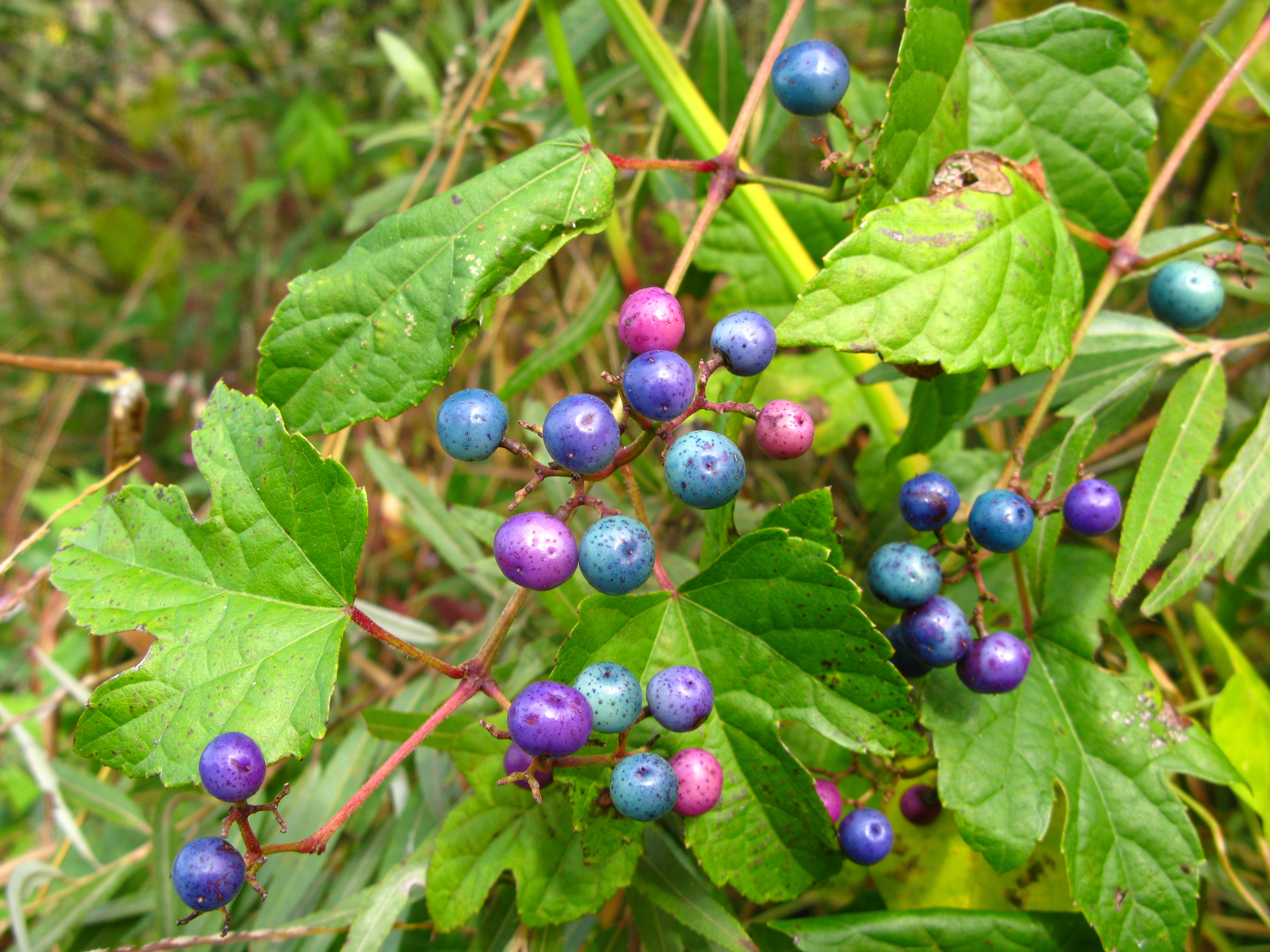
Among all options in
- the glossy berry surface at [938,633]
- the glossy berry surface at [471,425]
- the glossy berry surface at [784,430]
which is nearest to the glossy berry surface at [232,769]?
the glossy berry surface at [471,425]

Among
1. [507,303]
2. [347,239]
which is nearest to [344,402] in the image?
[507,303]

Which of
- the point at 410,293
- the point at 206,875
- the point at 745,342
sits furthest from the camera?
the point at 410,293

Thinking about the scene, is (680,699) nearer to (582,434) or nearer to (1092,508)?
(582,434)

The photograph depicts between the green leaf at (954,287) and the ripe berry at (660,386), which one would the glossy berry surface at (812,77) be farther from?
the ripe berry at (660,386)

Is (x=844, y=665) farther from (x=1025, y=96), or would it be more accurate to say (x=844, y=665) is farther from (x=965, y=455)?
(x=1025, y=96)

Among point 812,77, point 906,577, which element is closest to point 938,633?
point 906,577

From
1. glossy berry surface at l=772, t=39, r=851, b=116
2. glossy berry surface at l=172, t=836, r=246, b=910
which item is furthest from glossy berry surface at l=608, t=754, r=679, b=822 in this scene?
glossy berry surface at l=772, t=39, r=851, b=116
